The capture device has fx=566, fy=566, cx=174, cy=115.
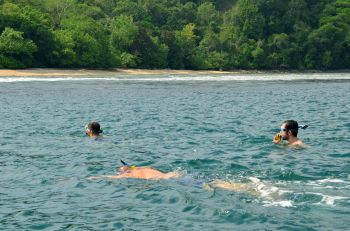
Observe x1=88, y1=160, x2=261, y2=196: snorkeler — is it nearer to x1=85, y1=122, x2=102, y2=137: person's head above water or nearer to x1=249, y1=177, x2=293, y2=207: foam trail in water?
x1=249, y1=177, x2=293, y2=207: foam trail in water

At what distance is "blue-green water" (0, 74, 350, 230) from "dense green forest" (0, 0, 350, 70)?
55286 millimetres

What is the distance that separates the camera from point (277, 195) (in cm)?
1215

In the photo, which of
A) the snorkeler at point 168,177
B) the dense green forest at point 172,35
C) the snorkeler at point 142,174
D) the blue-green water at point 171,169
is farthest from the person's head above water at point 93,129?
the dense green forest at point 172,35

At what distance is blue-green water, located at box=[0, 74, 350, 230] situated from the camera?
10750mm

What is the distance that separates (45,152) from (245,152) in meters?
6.46

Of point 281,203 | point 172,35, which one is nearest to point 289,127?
point 281,203

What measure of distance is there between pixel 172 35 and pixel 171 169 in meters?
98.5

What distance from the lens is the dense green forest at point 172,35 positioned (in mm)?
84812

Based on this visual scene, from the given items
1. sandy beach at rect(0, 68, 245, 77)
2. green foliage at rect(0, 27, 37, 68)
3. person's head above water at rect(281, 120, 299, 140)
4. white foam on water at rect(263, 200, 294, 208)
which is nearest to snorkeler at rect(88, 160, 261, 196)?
white foam on water at rect(263, 200, 294, 208)

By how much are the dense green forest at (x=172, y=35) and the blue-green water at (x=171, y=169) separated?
181ft

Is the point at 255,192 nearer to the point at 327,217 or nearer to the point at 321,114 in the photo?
the point at 327,217

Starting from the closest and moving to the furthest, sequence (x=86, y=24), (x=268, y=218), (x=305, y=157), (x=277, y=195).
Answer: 1. (x=268, y=218)
2. (x=277, y=195)
3. (x=305, y=157)
4. (x=86, y=24)

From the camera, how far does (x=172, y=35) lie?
11244cm

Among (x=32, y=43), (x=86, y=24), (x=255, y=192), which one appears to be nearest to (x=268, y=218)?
(x=255, y=192)
